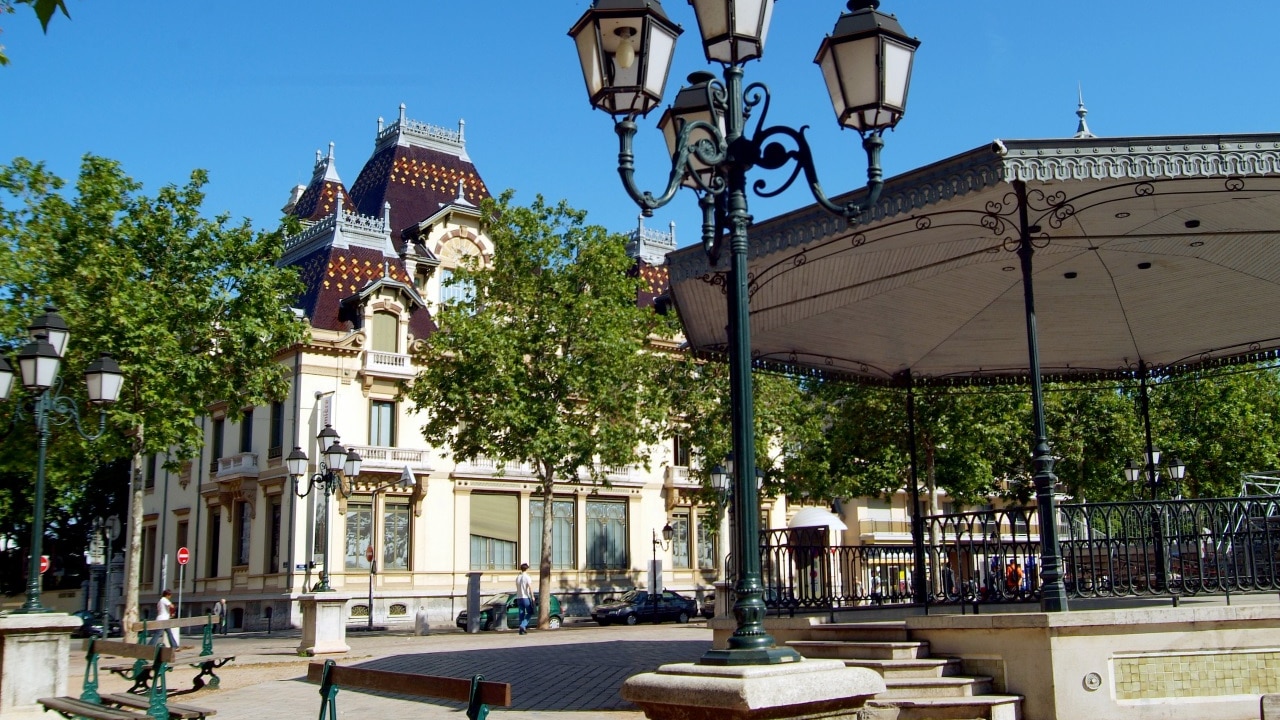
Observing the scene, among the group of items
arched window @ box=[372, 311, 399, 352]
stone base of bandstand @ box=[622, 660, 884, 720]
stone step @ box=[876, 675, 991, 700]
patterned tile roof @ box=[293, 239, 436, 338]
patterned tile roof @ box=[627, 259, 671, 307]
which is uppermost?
patterned tile roof @ box=[627, 259, 671, 307]

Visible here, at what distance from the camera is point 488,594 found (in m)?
38.7

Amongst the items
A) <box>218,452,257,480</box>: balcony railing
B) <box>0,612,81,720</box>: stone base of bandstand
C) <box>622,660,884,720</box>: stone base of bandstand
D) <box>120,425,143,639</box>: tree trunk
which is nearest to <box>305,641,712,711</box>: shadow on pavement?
<box>0,612,81,720</box>: stone base of bandstand

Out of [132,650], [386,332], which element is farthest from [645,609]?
[132,650]

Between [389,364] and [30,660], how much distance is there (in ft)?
92.7

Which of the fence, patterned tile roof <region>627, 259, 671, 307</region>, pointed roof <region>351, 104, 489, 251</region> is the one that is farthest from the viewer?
patterned tile roof <region>627, 259, 671, 307</region>

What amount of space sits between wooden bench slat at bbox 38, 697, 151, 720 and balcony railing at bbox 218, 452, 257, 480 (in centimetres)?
2949

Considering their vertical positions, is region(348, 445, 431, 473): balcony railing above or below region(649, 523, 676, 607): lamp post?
above

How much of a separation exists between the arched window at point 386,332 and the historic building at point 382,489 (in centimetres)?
6

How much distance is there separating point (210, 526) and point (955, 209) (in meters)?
37.9

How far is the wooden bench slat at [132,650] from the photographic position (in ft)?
37.0

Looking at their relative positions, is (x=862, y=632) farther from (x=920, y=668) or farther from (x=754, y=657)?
(x=754, y=657)

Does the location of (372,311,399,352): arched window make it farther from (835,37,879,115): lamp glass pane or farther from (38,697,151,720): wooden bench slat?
(835,37,879,115): lamp glass pane

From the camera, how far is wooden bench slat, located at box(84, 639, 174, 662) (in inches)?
444

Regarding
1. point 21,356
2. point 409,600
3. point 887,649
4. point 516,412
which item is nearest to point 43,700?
point 21,356
